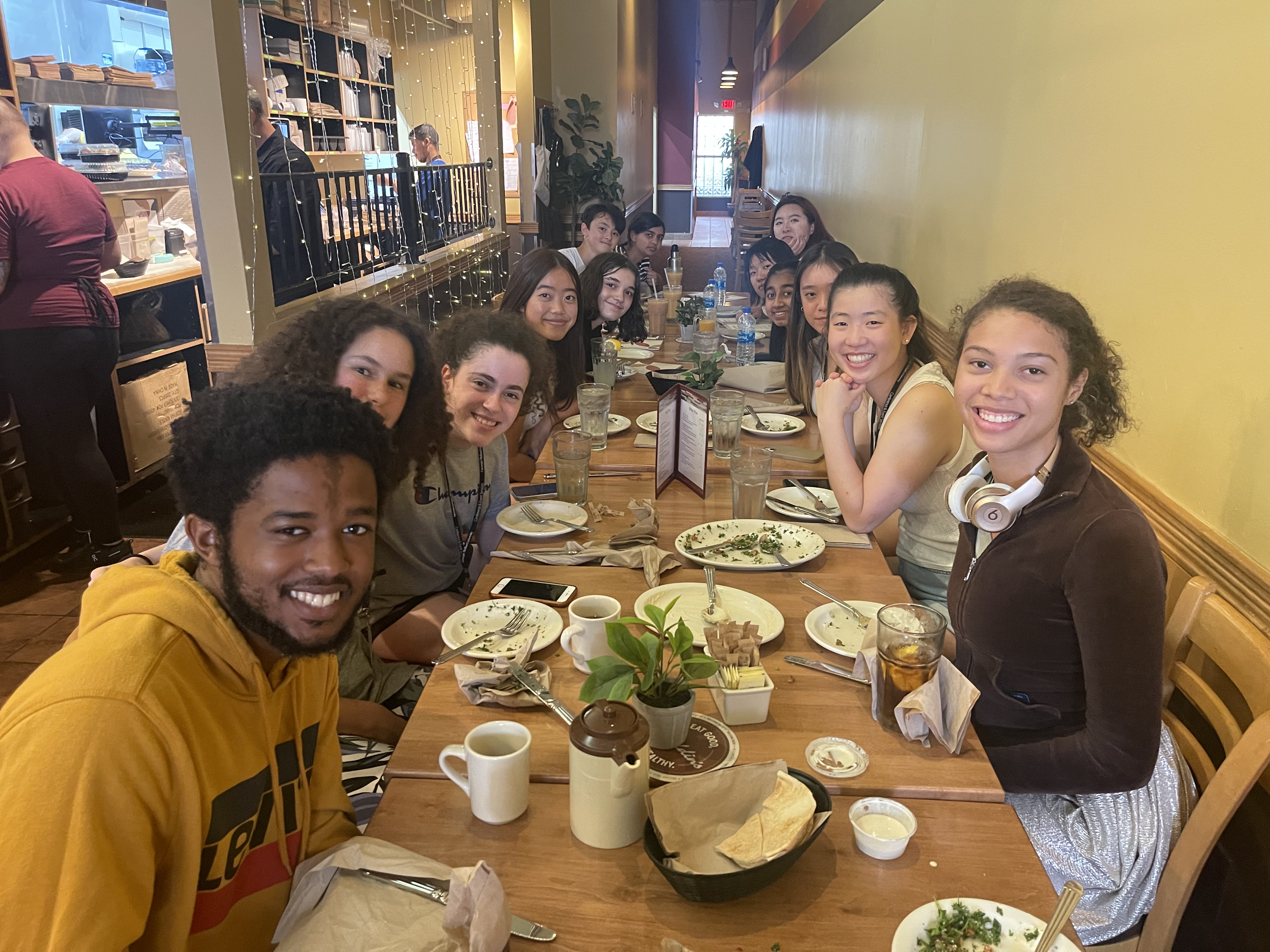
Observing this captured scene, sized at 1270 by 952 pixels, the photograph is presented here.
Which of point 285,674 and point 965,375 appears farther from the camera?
point 965,375

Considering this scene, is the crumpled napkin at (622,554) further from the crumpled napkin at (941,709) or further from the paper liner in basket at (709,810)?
the paper liner in basket at (709,810)

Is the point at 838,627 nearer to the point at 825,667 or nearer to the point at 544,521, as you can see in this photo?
the point at 825,667

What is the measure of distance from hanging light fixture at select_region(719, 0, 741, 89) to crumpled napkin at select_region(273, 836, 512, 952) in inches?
565

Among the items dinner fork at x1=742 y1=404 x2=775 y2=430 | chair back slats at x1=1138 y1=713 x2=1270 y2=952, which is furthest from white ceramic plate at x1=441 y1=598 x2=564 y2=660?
dinner fork at x1=742 y1=404 x2=775 y2=430

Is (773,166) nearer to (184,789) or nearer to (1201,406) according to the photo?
(1201,406)

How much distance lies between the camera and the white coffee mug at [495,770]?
1006mm

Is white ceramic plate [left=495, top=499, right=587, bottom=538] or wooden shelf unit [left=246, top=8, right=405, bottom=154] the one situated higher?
wooden shelf unit [left=246, top=8, right=405, bottom=154]

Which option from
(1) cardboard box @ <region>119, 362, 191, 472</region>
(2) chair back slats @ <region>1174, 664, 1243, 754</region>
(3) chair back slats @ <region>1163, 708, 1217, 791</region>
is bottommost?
(1) cardboard box @ <region>119, 362, 191, 472</region>

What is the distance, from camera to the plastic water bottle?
161 inches

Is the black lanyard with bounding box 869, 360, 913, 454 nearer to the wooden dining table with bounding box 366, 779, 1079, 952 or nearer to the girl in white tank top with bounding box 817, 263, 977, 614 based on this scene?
the girl in white tank top with bounding box 817, 263, 977, 614

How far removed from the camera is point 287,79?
5766 millimetres

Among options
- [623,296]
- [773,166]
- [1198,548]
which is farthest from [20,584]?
[773,166]

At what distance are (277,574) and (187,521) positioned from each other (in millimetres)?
115

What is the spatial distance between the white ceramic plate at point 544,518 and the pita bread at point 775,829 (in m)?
0.98
